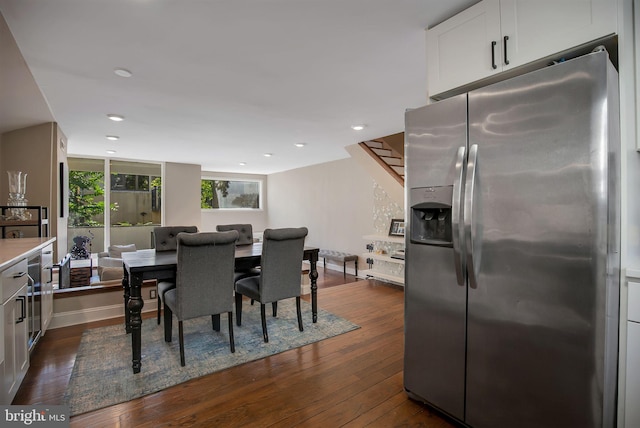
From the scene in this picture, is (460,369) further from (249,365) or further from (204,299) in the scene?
(204,299)

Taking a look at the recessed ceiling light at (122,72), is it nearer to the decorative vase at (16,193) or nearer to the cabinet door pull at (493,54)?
the decorative vase at (16,193)

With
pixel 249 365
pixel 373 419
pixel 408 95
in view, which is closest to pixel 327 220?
pixel 408 95

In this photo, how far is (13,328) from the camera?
68.3 inches

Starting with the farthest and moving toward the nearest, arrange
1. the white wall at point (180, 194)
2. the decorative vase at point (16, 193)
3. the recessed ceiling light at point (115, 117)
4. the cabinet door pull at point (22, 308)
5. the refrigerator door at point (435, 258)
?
the white wall at point (180, 194) < the recessed ceiling light at point (115, 117) < the decorative vase at point (16, 193) < the cabinet door pull at point (22, 308) < the refrigerator door at point (435, 258)

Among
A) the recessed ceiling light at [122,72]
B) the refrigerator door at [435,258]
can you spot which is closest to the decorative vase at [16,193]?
the recessed ceiling light at [122,72]

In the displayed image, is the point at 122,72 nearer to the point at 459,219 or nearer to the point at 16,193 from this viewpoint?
the point at 16,193

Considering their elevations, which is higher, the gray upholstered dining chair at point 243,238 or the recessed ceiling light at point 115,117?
the recessed ceiling light at point 115,117

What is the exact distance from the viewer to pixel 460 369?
5.14 ft

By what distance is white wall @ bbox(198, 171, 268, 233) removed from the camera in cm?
832

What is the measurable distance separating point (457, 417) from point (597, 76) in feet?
5.50

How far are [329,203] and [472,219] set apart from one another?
555cm

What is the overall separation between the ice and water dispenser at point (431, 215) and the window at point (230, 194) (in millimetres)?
7594

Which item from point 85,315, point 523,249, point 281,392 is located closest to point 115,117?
point 85,315

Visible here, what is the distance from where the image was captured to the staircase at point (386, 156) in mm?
4746
